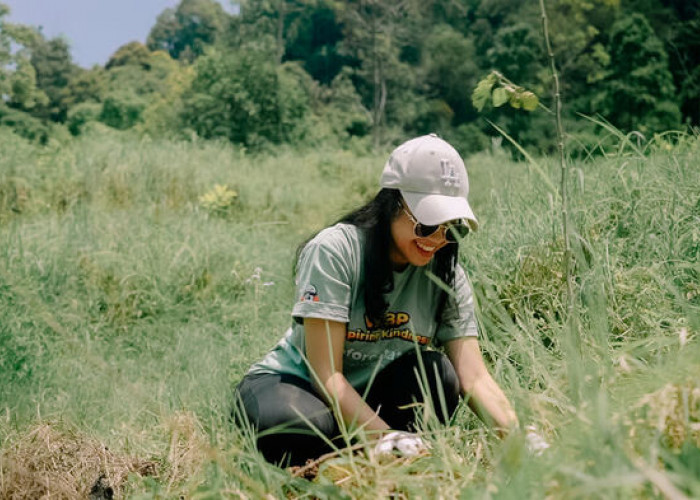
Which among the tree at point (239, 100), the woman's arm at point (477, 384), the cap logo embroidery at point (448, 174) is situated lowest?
the woman's arm at point (477, 384)

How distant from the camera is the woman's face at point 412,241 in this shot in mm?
1976

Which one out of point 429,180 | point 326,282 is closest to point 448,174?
point 429,180

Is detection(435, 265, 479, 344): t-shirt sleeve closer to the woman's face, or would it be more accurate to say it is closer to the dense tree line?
the woman's face

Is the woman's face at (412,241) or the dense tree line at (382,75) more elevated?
the dense tree line at (382,75)

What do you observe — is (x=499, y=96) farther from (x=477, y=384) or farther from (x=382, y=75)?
(x=382, y=75)

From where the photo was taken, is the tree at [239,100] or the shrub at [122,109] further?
the shrub at [122,109]

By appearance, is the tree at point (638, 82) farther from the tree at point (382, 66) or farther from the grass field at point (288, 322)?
the grass field at point (288, 322)

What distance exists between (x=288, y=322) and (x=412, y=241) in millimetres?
1909

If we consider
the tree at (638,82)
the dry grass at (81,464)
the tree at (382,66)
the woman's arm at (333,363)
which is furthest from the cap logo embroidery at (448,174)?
the tree at (382,66)

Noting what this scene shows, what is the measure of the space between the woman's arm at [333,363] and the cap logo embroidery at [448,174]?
49 cm

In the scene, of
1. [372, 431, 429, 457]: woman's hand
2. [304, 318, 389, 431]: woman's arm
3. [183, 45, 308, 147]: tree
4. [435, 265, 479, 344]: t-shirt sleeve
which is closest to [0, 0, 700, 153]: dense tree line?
[183, 45, 308, 147]: tree

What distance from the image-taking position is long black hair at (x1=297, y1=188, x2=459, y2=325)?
6.73ft

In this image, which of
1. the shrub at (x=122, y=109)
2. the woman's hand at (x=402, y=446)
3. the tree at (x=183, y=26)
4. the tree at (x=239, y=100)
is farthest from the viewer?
the tree at (x=183, y=26)

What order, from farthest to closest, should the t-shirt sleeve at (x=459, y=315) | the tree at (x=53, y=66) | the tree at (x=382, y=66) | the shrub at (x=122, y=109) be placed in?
the tree at (x=53, y=66) < the shrub at (x=122, y=109) < the tree at (x=382, y=66) < the t-shirt sleeve at (x=459, y=315)
